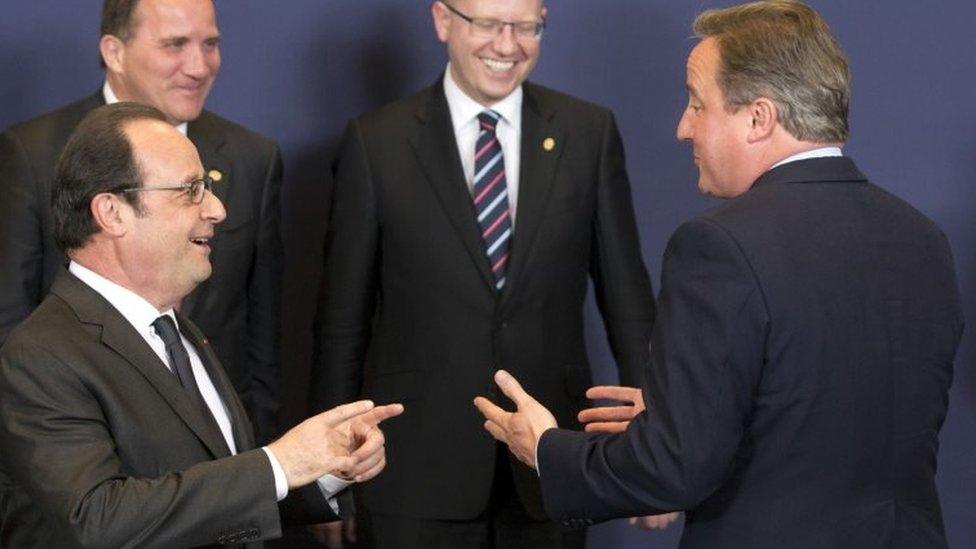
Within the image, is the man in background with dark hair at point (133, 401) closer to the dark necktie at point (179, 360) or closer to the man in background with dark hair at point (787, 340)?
the dark necktie at point (179, 360)

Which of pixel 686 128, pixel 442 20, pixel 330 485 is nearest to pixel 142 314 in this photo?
pixel 330 485

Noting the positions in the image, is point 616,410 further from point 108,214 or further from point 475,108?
point 475,108

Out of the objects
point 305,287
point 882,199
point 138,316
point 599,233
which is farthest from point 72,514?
point 305,287

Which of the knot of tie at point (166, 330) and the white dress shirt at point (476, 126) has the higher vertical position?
the white dress shirt at point (476, 126)

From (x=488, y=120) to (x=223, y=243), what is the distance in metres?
0.68

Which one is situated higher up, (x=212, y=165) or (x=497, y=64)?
(x=497, y=64)

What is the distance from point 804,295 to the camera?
95.0 inches

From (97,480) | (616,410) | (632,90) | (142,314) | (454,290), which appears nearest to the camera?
(97,480)

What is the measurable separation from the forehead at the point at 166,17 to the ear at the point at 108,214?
1289 mm

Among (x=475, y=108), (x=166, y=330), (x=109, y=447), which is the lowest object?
(x=109, y=447)

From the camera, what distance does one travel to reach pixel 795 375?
7.92 ft

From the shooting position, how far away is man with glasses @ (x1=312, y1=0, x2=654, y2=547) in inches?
148

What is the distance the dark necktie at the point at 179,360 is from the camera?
2.62 metres

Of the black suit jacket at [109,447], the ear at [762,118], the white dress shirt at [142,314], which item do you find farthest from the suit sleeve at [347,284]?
the ear at [762,118]
